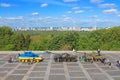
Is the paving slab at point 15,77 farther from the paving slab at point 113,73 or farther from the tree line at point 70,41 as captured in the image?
the tree line at point 70,41

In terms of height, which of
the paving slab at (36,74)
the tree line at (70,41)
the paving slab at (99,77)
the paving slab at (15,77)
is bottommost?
the paving slab at (99,77)

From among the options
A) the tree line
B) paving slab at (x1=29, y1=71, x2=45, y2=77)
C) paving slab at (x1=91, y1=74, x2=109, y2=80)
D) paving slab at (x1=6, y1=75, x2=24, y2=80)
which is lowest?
paving slab at (x1=91, y1=74, x2=109, y2=80)

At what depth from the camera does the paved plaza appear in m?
37.1

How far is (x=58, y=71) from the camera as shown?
137 ft

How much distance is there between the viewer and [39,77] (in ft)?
122

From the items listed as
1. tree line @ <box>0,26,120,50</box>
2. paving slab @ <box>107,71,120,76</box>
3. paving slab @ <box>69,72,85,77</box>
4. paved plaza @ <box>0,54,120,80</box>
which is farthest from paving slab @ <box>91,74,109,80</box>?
tree line @ <box>0,26,120,50</box>

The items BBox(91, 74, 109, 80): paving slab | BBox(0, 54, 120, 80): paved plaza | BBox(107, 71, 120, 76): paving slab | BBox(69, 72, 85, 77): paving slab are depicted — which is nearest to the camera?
BBox(91, 74, 109, 80): paving slab

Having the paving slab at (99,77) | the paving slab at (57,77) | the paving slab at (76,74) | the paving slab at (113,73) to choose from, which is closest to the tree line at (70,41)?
the paving slab at (113,73)

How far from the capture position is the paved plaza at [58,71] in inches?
1462

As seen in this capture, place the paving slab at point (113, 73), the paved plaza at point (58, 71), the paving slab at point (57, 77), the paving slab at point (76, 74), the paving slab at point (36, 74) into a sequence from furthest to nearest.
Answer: the paving slab at point (113, 73), the paving slab at point (76, 74), the paving slab at point (36, 74), the paved plaza at point (58, 71), the paving slab at point (57, 77)

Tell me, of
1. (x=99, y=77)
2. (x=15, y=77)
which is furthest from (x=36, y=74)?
(x=99, y=77)

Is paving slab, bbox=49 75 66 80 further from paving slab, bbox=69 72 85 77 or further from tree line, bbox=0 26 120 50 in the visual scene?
tree line, bbox=0 26 120 50

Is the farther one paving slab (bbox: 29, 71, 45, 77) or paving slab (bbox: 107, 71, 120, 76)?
paving slab (bbox: 107, 71, 120, 76)

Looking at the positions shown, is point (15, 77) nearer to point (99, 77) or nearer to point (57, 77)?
point (57, 77)
